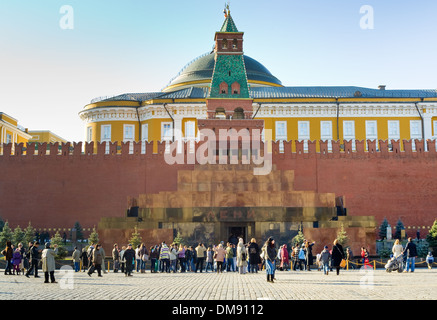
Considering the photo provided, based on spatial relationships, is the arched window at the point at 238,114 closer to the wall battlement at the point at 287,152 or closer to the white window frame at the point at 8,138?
the wall battlement at the point at 287,152

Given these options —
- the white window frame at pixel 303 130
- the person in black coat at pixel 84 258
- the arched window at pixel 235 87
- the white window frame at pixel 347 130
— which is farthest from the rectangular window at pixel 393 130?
the person in black coat at pixel 84 258

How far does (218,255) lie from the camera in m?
20.3

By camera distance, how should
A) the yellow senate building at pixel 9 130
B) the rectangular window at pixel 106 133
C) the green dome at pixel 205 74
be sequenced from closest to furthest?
the rectangular window at pixel 106 133, the yellow senate building at pixel 9 130, the green dome at pixel 205 74

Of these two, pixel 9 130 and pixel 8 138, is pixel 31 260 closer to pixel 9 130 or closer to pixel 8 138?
pixel 8 138

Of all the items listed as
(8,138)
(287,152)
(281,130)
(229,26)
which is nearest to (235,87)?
(229,26)

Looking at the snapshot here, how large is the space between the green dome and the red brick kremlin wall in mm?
14900

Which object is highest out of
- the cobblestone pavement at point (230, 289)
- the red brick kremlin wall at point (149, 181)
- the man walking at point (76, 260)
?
the red brick kremlin wall at point (149, 181)

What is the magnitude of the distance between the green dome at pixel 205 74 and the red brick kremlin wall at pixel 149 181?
14900 millimetres

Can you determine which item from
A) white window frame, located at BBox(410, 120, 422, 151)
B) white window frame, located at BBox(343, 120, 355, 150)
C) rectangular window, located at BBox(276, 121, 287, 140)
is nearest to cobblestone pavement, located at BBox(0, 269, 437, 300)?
rectangular window, located at BBox(276, 121, 287, 140)

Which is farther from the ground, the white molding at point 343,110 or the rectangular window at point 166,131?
the white molding at point 343,110

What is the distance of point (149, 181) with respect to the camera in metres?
31.8

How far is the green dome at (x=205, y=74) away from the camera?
152 feet
